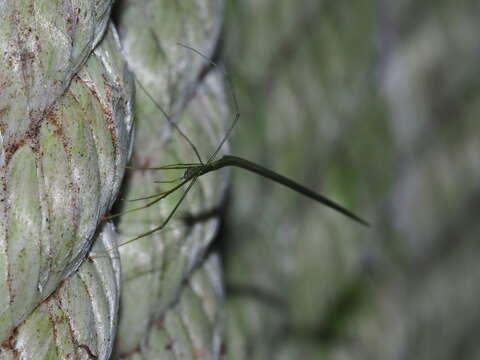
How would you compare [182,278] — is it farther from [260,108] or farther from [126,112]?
[260,108]

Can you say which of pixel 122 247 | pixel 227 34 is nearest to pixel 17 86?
pixel 122 247

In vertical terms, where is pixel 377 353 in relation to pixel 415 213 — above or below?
below

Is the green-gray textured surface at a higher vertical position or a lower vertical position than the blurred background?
lower

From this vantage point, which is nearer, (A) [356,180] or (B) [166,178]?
(B) [166,178]

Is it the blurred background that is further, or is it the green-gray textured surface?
the blurred background

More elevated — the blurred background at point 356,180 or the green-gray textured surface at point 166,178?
the blurred background at point 356,180

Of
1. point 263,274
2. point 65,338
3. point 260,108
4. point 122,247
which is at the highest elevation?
point 260,108

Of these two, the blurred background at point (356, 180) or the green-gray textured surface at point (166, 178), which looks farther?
the blurred background at point (356, 180)

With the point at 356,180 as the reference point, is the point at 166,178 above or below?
below
